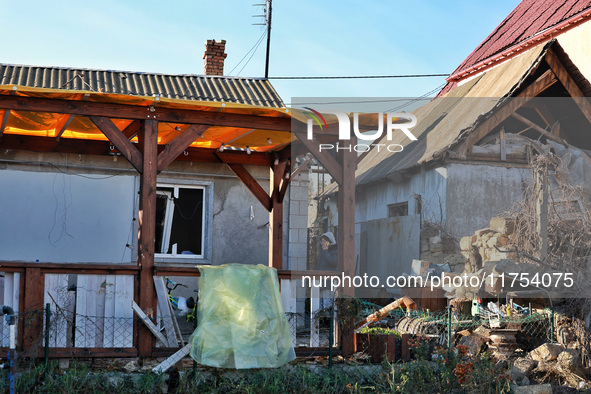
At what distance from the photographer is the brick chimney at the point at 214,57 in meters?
15.1

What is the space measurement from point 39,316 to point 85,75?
711cm

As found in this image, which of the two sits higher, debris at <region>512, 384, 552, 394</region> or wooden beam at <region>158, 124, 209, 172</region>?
wooden beam at <region>158, 124, 209, 172</region>

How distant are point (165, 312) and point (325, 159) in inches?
104

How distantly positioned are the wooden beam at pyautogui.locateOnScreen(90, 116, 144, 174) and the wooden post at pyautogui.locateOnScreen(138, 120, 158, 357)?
8cm

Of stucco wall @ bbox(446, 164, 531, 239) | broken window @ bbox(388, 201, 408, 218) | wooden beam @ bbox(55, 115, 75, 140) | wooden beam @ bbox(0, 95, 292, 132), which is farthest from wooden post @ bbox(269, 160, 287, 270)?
broken window @ bbox(388, 201, 408, 218)

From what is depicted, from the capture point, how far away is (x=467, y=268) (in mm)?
11953

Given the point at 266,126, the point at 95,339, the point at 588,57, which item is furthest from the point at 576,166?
the point at 95,339

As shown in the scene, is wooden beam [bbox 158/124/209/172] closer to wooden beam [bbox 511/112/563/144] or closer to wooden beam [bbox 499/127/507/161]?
wooden beam [bbox 499/127/507/161]

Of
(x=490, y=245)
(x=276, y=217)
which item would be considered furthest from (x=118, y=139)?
(x=490, y=245)

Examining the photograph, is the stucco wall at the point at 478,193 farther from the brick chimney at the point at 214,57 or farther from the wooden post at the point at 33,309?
the wooden post at the point at 33,309

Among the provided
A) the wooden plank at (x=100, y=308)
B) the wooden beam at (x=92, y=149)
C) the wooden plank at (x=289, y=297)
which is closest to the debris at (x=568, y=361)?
the wooden plank at (x=289, y=297)

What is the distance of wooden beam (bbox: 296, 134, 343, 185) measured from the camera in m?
8.29

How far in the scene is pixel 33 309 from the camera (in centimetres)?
700

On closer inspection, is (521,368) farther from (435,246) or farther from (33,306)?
(33,306)
